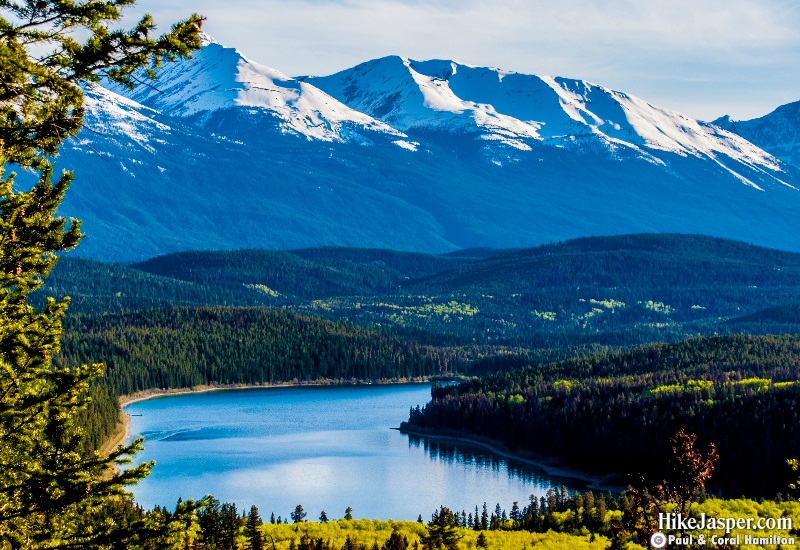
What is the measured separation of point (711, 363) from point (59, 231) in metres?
172

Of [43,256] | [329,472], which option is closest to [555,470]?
[329,472]

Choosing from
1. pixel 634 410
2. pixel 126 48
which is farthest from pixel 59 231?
pixel 634 410

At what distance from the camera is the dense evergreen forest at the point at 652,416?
442ft

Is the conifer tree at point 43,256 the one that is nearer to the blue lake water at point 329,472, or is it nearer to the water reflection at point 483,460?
the blue lake water at point 329,472

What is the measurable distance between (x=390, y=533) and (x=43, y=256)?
233ft

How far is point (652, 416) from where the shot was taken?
151375mm

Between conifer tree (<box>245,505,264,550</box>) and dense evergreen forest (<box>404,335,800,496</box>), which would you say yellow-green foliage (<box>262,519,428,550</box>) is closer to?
conifer tree (<box>245,505,264,550</box>)

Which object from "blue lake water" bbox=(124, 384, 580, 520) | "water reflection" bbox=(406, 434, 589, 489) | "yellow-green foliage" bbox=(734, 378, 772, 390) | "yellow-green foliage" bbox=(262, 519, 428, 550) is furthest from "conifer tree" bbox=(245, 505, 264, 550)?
"yellow-green foliage" bbox=(734, 378, 772, 390)

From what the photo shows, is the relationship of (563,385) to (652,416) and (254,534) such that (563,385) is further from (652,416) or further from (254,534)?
(254,534)

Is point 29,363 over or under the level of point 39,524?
over

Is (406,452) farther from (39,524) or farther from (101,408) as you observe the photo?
(39,524)

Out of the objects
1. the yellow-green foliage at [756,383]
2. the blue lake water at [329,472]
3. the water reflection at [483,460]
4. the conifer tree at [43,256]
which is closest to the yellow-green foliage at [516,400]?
the water reflection at [483,460]

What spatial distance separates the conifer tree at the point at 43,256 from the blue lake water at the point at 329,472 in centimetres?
9842

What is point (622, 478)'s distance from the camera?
457 ft
